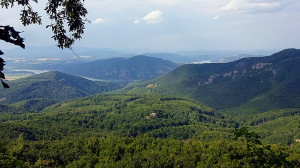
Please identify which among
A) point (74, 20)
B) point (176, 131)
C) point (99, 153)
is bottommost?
point (176, 131)

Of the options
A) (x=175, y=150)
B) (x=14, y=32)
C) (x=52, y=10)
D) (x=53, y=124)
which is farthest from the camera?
(x=53, y=124)

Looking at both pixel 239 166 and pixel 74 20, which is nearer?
pixel 74 20

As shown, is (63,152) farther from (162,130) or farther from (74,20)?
(162,130)

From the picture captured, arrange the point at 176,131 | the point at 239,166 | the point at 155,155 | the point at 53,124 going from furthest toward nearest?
the point at 176,131 → the point at 53,124 → the point at 155,155 → the point at 239,166

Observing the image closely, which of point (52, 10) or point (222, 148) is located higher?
point (52, 10)

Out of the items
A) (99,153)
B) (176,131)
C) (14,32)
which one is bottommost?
(176,131)

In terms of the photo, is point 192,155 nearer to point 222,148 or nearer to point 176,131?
point 222,148

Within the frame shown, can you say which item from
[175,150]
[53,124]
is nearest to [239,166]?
[175,150]

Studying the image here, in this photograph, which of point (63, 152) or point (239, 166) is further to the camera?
point (63, 152)

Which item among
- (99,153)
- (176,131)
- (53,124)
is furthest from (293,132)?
(53,124)
